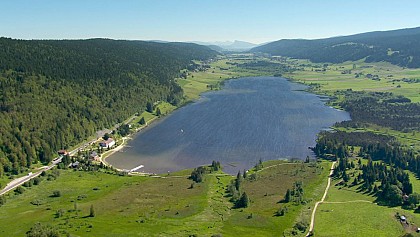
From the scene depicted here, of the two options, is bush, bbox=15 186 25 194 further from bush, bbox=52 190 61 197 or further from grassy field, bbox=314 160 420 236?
grassy field, bbox=314 160 420 236

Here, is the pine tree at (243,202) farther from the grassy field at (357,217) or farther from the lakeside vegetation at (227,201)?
the grassy field at (357,217)

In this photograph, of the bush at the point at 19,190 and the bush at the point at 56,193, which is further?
the bush at the point at 19,190

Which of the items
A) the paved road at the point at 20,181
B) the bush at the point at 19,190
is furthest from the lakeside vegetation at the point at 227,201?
the paved road at the point at 20,181

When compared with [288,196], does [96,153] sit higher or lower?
higher

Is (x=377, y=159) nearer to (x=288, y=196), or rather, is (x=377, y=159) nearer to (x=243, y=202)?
(x=288, y=196)

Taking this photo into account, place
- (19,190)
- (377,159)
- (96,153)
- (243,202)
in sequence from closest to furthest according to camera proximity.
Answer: (243,202) < (19,190) < (377,159) < (96,153)

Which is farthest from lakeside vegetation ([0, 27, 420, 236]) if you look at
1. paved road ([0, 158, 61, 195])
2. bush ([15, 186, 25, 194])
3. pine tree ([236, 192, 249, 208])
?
paved road ([0, 158, 61, 195])

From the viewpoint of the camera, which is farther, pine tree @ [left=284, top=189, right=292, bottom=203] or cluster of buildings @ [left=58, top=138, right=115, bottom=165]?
cluster of buildings @ [left=58, top=138, right=115, bottom=165]

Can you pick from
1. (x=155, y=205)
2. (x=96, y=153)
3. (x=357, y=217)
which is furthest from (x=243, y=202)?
(x=96, y=153)

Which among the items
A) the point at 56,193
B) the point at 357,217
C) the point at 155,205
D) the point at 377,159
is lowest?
the point at 357,217
